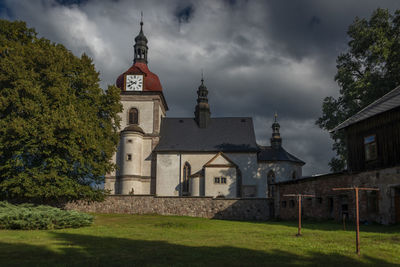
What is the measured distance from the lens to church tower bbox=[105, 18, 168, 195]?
4522cm

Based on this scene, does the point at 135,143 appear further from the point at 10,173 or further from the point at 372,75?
the point at 372,75

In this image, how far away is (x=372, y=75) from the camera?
105ft

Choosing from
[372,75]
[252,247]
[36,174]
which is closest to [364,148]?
[372,75]

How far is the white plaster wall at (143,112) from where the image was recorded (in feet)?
158

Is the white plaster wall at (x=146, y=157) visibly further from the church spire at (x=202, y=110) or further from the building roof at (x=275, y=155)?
the building roof at (x=275, y=155)

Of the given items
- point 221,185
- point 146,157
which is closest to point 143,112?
point 146,157

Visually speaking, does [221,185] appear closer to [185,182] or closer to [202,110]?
[185,182]

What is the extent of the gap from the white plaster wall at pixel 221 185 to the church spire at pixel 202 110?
938 cm

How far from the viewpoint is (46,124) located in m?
24.1

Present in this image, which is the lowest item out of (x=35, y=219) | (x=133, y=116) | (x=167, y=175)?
(x=35, y=219)

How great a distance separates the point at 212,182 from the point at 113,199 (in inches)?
521

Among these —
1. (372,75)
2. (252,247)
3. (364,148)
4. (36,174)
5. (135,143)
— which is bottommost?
(252,247)

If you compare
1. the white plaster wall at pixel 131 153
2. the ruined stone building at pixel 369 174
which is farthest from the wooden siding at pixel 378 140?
the white plaster wall at pixel 131 153

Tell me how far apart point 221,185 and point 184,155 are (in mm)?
6807
